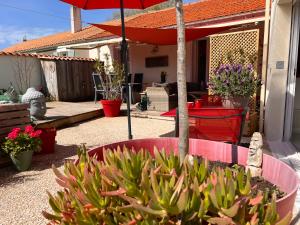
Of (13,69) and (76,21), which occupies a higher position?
(76,21)

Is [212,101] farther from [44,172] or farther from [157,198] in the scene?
[157,198]

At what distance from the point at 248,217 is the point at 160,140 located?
60.8 inches

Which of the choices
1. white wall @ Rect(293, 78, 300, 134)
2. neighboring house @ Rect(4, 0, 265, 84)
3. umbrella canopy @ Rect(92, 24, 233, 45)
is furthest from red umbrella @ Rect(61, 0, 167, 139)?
white wall @ Rect(293, 78, 300, 134)

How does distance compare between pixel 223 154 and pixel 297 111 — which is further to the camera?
pixel 297 111

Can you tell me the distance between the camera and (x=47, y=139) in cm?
468

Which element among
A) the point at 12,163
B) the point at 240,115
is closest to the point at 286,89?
the point at 240,115

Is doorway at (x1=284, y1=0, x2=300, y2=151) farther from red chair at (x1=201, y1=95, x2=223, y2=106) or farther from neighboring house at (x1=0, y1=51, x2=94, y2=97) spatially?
neighboring house at (x1=0, y1=51, x2=94, y2=97)

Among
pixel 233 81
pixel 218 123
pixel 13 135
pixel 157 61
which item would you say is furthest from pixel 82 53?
pixel 218 123

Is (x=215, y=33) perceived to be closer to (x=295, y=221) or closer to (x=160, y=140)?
(x=160, y=140)

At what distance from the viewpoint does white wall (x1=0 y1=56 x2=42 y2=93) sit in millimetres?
10250

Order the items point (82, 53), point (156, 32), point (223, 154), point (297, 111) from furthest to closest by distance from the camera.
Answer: point (82, 53), point (156, 32), point (297, 111), point (223, 154)

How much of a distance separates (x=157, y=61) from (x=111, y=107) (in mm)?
4314

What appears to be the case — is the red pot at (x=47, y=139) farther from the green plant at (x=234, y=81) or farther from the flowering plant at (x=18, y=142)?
the green plant at (x=234, y=81)

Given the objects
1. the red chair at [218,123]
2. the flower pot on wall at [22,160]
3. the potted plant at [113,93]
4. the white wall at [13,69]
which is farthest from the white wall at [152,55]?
the flower pot on wall at [22,160]
